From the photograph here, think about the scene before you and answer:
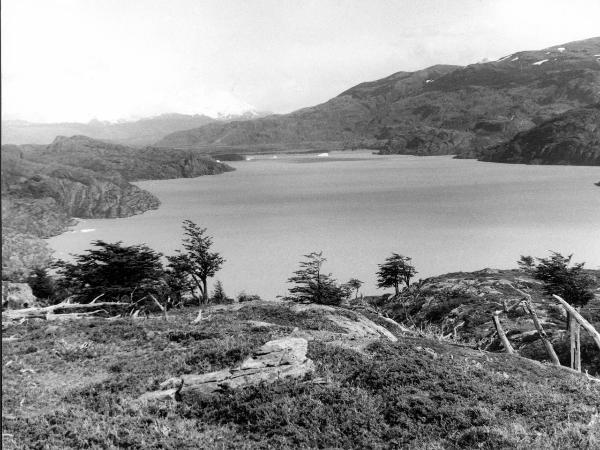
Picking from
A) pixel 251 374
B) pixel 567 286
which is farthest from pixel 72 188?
pixel 251 374

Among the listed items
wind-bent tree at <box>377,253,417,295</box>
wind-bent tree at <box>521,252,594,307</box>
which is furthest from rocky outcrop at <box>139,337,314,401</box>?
wind-bent tree at <box>377,253,417,295</box>

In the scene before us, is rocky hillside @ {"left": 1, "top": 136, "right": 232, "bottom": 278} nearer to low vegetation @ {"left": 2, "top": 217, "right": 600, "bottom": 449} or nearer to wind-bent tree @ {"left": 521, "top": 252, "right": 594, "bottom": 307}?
low vegetation @ {"left": 2, "top": 217, "right": 600, "bottom": 449}

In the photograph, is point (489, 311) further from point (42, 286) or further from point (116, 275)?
point (42, 286)

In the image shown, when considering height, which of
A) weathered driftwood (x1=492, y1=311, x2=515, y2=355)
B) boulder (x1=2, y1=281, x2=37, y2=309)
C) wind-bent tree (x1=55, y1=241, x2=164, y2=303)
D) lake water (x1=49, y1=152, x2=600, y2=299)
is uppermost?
weathered driftwood (x1=492, y1=311, x2=515, y2=355)

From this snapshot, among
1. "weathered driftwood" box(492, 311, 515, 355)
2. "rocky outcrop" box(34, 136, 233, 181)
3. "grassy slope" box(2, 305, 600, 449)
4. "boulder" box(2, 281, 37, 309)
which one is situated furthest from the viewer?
"rocky outcrop" box(34, 136, 233, 181)

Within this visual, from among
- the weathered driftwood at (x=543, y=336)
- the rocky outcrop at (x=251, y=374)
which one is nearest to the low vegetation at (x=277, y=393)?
the rocky outcrop at (x=251, y=374)

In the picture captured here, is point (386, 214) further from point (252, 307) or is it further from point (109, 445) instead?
point (109, 445)

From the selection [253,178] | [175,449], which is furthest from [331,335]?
[253,178]
